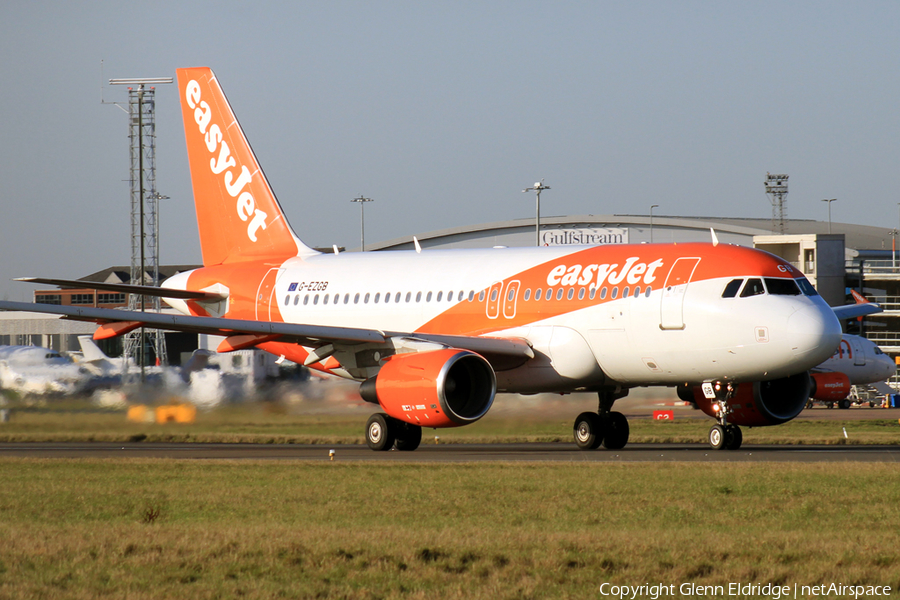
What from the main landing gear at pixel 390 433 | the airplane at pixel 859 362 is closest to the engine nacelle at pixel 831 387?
the airplane at pixel 859 362

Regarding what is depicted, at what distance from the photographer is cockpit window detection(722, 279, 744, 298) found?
70.7 feet

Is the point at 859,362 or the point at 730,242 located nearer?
the point at 859,362

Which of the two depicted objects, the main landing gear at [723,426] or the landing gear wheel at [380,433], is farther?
the landing gear wheel at [380,433]

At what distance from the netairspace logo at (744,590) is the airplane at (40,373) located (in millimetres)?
20676

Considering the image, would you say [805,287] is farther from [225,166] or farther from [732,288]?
[225,166]

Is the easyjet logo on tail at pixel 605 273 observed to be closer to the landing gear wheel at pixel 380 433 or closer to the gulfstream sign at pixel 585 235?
the landing gear wheel at pixel 380 433

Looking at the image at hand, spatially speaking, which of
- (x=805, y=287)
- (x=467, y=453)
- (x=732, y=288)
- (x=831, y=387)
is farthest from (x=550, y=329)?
(x=831, y=387)

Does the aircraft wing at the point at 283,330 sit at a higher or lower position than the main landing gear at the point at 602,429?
higher

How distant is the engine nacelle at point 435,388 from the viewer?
70.3 feet

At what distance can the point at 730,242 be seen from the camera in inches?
2990

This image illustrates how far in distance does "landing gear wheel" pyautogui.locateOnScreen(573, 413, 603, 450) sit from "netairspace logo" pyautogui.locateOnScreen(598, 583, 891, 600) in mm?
15800

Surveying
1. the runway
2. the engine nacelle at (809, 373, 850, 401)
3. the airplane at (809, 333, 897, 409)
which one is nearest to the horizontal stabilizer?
the runway

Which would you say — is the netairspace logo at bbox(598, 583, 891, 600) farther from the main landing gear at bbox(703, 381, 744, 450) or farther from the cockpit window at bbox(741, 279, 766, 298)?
the main landing gear at bbox(703, 381, 744, 450)

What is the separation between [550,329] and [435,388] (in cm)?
344
